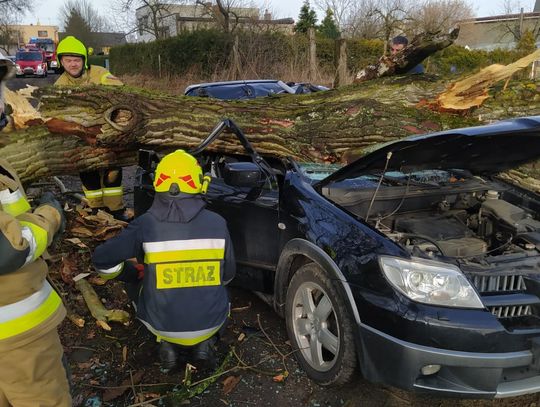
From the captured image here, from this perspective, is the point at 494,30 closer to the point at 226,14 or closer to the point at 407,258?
the point at 226,14

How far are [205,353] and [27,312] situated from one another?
47.9 inches

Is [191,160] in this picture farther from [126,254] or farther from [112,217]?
[112,217]

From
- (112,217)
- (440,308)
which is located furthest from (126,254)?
(112,217)

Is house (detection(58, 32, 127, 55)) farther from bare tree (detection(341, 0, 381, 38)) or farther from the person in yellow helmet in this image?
the person in yellow helmet

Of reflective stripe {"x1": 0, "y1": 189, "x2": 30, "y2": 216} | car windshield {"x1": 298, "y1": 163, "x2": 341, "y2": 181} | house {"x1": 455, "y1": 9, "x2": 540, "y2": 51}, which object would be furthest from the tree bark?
house {"x1": 455, "y1": 9, "x2": 540, "y2": 51}

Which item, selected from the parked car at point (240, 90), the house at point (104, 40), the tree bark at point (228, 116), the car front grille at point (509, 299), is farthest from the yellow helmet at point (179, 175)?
the house at point (104, 40)

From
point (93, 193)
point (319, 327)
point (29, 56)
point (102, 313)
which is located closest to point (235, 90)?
Result: point (93, 193)

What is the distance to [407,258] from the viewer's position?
7.50 ft

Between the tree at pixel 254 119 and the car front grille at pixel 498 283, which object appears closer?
the car front grille at pixel 498 283

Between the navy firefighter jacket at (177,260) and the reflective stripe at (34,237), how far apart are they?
91 cm

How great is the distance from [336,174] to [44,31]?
112 m

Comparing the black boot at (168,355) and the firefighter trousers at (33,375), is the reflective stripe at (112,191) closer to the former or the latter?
the black boot at (168,355)

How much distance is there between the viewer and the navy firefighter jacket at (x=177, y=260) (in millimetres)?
2668

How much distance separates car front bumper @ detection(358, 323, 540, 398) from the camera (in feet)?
7.04
